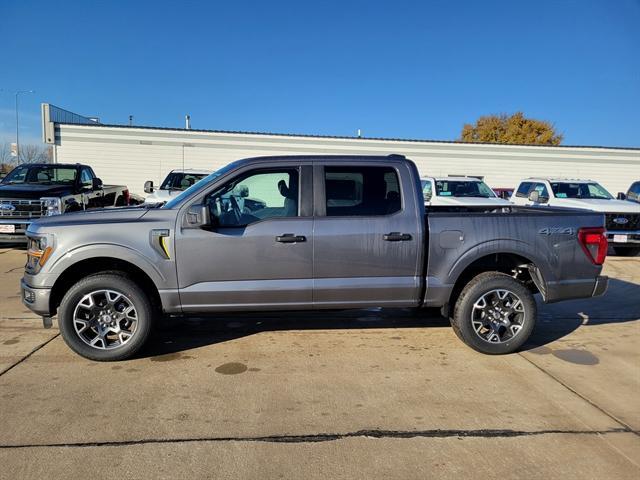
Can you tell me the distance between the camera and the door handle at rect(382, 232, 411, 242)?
4336mm

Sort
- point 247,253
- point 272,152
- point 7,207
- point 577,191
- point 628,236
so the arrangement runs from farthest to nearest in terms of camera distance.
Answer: point 272,152 → point 577,191 → point 628,236 → point 7,207 → point 247,253

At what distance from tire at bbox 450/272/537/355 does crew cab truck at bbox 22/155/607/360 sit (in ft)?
0.04

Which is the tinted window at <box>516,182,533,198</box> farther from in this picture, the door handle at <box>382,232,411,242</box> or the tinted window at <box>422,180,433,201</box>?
the door handle at <box>382,232,411,242</box>

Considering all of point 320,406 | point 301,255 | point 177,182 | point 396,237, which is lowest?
point 320,406

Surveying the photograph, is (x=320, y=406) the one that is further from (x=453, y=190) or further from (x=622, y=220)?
(x=622, y=220)

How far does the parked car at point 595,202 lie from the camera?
35.1 feet

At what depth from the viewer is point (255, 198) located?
4465 mm

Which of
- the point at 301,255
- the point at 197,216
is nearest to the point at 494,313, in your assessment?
the point at 301,255

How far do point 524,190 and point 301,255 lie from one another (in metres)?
11.2

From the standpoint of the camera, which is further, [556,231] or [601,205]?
[601,205]

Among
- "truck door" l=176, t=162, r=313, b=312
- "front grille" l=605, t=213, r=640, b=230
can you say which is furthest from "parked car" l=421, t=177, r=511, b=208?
"truck door" l=176, t=162, r=313, b=312

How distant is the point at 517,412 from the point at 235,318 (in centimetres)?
345

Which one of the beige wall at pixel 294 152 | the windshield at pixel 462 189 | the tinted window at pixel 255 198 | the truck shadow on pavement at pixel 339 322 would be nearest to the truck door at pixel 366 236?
the tinted window at pixel 255 198

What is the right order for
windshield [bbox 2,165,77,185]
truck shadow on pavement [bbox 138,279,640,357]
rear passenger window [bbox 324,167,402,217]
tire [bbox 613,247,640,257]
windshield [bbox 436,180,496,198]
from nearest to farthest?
rear passenger window [bbox 324,167,402,217] < truck shadow on pavement [bbox 138,279,640,357] < windshield [bbox 2,165,77,185] < tire [bbox 613,247,640,257] < windshield [bbox 436,180,496,198]
